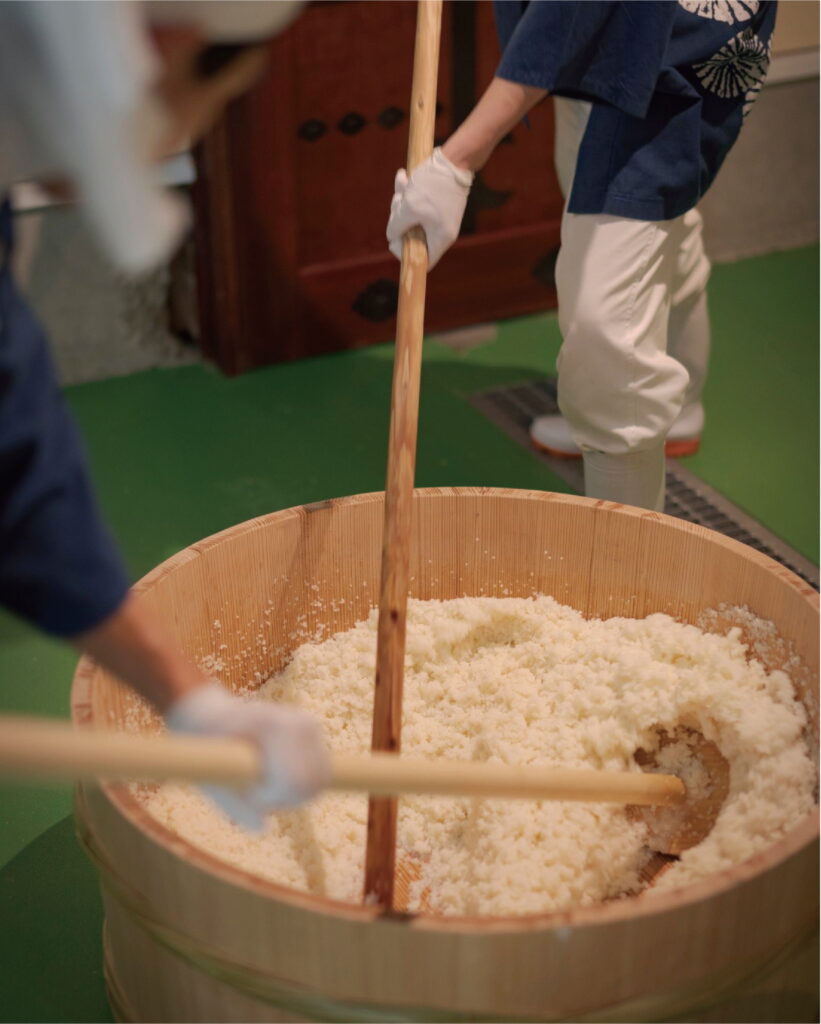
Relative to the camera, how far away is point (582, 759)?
1.72 m

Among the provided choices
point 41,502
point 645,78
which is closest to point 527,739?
point 41,502

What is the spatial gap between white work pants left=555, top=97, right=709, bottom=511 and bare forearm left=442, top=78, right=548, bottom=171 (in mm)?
258

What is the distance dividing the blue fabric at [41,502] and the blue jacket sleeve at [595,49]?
3.73 ft

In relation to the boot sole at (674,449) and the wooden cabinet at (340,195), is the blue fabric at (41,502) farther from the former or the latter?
the wooden cabinet at (340,195)

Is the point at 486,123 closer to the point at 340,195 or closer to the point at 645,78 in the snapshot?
the point at 645,78

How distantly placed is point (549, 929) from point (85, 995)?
2.62ft

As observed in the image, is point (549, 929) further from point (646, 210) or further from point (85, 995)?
point (646, 210)

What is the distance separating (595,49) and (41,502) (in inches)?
51.6

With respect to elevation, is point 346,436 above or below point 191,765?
below

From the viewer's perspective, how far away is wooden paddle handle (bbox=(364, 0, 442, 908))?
148 cm

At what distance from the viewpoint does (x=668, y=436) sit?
2.94 m

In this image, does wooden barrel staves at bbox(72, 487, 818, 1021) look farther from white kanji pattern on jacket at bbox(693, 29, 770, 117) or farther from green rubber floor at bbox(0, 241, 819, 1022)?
white kanji pattern on jacket at bbox(693, 29, 770, 117)

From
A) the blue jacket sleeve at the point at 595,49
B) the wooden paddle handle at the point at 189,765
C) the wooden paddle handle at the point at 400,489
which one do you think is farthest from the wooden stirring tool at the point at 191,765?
the blue jacket sleeve at the point at 595,49

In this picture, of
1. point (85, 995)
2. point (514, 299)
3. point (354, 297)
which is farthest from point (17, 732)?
point (514, 299)
